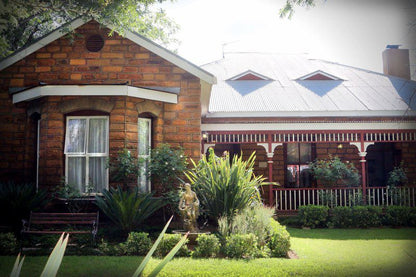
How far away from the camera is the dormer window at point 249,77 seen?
16.3m

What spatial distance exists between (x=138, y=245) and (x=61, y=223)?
2.06 m

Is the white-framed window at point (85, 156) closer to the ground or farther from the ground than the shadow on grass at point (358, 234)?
farther from the ground

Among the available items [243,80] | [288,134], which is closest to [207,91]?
[288,134]

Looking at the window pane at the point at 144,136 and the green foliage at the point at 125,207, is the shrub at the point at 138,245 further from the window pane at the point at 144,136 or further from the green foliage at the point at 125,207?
the window pane at the point at 144,136

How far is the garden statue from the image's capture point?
25.2ft

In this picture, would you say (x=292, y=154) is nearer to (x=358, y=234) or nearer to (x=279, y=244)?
(x=358, y=234)

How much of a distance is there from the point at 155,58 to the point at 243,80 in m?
7.30

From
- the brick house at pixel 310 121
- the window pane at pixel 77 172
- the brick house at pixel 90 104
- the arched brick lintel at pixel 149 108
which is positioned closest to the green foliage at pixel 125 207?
the brick house at pixel 90 104

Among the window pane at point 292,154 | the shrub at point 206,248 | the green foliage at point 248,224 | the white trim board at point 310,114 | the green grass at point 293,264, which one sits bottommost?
the green grass at point 293,264

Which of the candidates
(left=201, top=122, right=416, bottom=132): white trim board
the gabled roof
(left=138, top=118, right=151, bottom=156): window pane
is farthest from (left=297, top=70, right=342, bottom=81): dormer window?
(left=138, top=118, right=151, bottom=156): window pane

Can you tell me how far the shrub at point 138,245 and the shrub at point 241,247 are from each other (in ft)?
5.00

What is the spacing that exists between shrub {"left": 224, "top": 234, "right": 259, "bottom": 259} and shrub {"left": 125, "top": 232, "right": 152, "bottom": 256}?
5.00 feet

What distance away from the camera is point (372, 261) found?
6742 mm

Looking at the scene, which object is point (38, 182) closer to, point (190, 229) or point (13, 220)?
point (13, 220)
